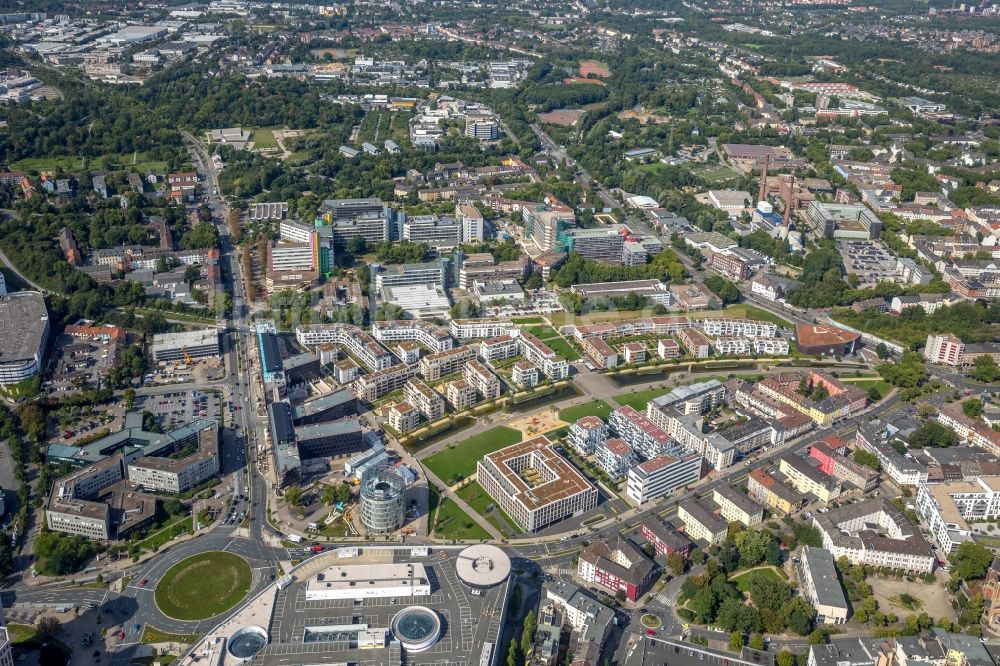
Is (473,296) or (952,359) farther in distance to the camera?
(473,296)

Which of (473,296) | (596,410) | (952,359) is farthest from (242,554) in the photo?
(952,359)

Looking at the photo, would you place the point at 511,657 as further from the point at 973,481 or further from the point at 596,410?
the point at 973,481

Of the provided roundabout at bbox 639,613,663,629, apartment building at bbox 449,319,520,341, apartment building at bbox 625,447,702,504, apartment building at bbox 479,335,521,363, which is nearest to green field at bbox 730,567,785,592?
roundabout at bbox 639,613,663,629

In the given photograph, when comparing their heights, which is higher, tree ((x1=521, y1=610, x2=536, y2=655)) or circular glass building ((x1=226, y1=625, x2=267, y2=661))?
circular glass building ((x1=226, y1=625, x2=267, y2=661))

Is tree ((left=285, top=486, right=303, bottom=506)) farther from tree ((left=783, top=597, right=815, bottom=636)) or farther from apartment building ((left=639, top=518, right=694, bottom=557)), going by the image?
tree ((left=783, top=597, right=815, bottom=636))

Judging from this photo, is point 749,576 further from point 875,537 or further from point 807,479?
point 807,479
